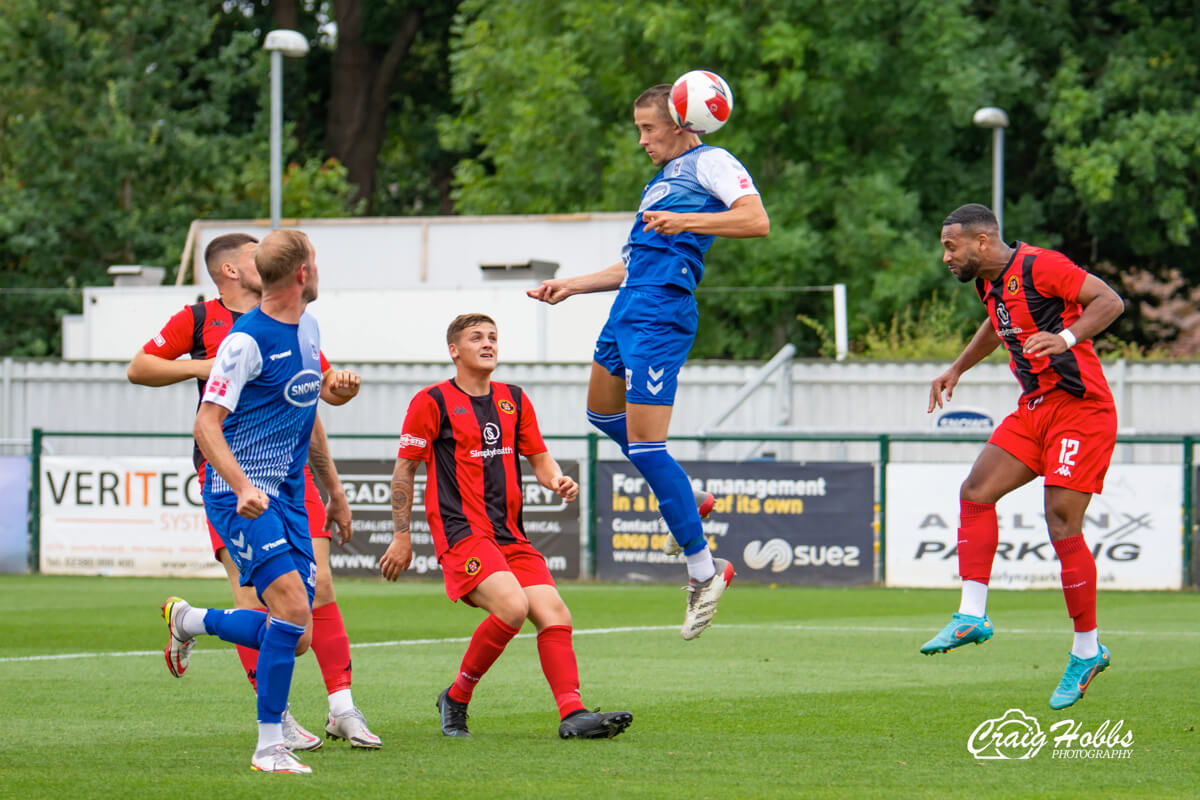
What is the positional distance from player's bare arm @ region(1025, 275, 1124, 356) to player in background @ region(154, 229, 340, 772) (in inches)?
133

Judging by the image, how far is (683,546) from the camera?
321 inches

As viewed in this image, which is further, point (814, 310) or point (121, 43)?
point (121, 43)

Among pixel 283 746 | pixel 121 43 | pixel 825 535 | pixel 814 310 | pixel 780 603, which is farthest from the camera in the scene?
pixel 121 43

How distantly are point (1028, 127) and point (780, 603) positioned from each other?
21.7 metres

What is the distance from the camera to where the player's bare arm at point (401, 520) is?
7629 millimetres

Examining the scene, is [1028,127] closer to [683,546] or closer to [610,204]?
[610,204]

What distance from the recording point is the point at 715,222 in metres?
7.43

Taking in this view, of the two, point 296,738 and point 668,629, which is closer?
point 296,738

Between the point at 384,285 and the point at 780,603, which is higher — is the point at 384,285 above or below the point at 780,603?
above

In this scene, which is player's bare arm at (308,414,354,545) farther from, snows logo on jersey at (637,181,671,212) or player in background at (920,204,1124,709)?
player in background at (920,204,1124,709)

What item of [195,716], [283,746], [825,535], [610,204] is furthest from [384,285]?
[283,746]

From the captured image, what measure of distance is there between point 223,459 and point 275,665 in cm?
92

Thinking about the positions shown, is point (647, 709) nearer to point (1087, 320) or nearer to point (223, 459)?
point (1087, 320)

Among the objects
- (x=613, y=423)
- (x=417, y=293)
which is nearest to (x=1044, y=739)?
(x=613, y=423)
